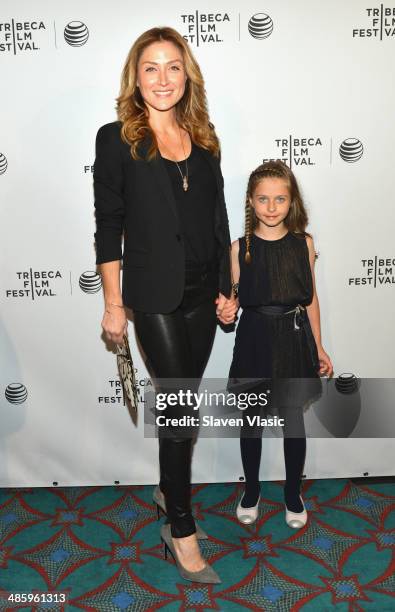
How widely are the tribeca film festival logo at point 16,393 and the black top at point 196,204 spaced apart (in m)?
1.30

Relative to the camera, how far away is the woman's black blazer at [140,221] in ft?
7.54

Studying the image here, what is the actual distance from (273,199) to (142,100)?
26.5 inches

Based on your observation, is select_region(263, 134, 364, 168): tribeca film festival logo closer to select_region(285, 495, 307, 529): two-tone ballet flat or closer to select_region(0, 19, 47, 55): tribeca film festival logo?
select_region(0, 19, 47, 55): tribeca film festival logo

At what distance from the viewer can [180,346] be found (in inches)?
95.7

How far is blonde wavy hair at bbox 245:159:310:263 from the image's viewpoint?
2650 millimetres

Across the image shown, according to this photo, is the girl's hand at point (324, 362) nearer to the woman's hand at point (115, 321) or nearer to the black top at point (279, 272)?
the black top at point (279, 272)

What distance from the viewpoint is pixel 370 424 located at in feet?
10.8

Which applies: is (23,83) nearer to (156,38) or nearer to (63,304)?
(156,38)

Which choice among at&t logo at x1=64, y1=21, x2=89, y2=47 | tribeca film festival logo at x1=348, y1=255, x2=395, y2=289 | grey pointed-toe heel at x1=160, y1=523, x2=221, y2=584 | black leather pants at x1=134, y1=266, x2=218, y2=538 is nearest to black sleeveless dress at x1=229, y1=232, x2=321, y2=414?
black leather pants at x1=134, y1=266, x2=218, y2=538

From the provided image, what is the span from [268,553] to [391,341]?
1.20 meters

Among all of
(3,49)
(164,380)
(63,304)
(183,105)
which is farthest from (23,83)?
(164,380)

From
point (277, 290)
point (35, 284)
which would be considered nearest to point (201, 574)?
point (277, 290)

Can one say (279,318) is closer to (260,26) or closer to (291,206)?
(291,206)

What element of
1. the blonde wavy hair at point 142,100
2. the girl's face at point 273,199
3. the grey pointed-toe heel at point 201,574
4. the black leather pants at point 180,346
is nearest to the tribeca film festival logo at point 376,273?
the girl's face at point 273,199
